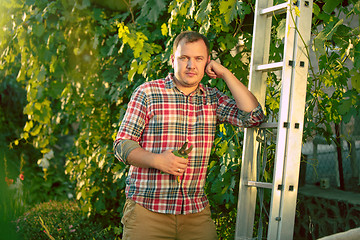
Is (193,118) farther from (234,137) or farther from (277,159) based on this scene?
(234,137)

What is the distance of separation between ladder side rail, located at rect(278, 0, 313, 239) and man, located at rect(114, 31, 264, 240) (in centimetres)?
18

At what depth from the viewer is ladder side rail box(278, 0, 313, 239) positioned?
196 centimetres

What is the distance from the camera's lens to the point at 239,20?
9.59 feet

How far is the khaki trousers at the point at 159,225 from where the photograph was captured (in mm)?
1911

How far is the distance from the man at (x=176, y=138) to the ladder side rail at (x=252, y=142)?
0.69 feet

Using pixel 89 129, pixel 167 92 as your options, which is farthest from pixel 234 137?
pixel 89 129

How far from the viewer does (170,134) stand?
1979mm

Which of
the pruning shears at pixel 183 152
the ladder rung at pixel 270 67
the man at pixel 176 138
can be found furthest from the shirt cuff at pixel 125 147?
the ladder rung at pixel 270 67

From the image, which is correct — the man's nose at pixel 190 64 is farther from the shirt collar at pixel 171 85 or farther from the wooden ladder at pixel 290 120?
the wooden ladder at pixel 290 120

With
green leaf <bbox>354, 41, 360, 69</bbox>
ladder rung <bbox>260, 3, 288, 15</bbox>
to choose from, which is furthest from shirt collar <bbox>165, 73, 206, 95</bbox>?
green leaf <bbox>354, 41, 360, 69</bbox>

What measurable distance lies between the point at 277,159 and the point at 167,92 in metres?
0.54

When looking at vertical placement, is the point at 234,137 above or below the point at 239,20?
below

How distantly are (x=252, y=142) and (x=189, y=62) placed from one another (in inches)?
22.0

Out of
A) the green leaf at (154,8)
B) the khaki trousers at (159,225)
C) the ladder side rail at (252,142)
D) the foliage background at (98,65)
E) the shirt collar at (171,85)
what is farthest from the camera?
the green leaf at (154,8)
